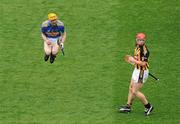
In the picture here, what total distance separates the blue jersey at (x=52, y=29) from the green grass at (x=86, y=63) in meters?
1.71

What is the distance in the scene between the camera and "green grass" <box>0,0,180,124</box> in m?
25.1

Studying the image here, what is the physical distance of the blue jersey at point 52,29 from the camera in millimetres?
26375

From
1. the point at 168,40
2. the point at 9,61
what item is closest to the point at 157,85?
the point at 168,40

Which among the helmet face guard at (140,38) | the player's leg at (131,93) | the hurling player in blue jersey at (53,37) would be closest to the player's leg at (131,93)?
the player's leg at (131,93)

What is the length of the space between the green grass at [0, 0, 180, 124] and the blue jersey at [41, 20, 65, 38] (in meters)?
1.71

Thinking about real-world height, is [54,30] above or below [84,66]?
above

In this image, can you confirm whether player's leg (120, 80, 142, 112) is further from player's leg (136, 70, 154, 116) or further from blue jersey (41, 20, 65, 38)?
blue jersey (41, 20, 65, 38)

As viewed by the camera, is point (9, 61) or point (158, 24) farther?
point (158, 24)

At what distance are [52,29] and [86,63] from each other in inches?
103

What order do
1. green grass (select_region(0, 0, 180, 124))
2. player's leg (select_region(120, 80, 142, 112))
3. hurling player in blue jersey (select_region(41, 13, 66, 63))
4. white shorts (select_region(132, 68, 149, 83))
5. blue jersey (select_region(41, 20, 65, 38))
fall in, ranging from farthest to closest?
hurling player in blue jersey (select_region(41, 13, 66, 63)) < blue jersey (select_region(41, 20, 65, 38)) < green grass (select_region(0, 0, 180, 124)) < player's leg (select_region(120, 80, 142, 112)) < white shorts (select_region(132, 68, 149, 83))

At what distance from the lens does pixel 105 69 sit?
28.1 meters

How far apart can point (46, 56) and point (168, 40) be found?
5.46 meters

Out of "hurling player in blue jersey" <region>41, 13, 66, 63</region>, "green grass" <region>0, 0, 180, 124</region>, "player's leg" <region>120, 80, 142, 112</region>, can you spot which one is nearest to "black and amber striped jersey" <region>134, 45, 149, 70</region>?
"player's leg" <region>120, 80, 142, 112</region>

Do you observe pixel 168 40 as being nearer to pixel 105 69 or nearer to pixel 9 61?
pixel 105 69
